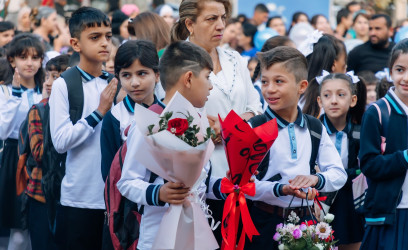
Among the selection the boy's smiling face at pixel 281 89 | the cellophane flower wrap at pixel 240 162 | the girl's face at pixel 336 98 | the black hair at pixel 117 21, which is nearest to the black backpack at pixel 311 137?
the boy's smiling face at pixel 281 89

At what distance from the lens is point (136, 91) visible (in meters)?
5.11

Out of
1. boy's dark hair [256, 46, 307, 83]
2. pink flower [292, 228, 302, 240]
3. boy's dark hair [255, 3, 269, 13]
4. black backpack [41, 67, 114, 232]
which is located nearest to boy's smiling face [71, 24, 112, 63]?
black backpack [41, 67, 114, 232]

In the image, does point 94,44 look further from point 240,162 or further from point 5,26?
point 5,26

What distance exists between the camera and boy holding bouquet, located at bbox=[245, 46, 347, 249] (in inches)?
183

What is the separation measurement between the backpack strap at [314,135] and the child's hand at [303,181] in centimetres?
27

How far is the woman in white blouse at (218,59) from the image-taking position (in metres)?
5.24

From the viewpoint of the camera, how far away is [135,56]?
16.9 ft

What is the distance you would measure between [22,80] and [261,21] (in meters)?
9.25

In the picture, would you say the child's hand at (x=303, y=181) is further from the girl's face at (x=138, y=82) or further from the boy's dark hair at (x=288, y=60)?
the girl's face at (x=138, y=82)

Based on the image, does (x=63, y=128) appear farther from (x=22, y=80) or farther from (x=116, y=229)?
(x=22, y=80)

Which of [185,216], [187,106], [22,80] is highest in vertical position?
[22,80]

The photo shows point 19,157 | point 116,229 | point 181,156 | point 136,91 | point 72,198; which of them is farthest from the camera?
point 19,157

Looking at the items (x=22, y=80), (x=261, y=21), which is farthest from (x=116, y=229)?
(x=261, y=21)

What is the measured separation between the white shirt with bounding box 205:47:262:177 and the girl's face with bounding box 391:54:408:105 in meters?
1.01
